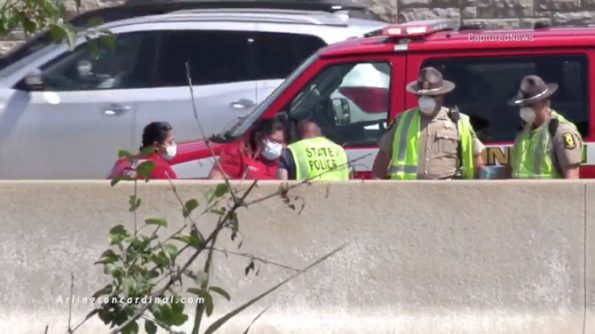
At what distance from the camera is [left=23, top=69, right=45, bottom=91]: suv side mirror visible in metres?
11.3

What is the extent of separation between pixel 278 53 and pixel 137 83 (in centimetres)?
118

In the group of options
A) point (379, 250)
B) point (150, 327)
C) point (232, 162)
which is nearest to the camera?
point (150, 327)

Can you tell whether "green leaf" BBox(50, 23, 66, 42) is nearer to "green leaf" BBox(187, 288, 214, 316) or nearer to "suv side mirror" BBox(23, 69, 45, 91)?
"green leaf" BBox(187, 288, 214, 316)

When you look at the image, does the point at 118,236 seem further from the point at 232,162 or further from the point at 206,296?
the point at 232,162

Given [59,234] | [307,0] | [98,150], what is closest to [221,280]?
[59,234]

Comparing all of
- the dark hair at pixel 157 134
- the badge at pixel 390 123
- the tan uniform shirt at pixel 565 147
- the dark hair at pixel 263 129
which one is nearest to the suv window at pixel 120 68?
the dark hair at pixel 157 134

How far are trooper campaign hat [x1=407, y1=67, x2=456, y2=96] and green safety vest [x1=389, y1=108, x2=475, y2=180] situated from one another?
0.47 ft

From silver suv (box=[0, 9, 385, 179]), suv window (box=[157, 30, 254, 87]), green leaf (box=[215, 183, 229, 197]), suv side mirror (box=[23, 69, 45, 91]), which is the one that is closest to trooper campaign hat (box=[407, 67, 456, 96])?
silver suv (box=[0, 9, 385, 179])

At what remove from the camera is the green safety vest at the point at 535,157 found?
26.0 feet

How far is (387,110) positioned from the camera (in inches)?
346

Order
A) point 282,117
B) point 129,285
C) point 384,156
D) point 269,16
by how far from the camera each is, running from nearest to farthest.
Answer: point 129,285 → point 384,156 → point 282,117 → point 269,16

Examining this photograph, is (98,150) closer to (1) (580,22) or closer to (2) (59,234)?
(2) (59,234)

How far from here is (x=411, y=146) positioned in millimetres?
8281

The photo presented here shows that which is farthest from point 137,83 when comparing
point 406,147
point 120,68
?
point 406,147
